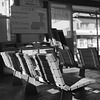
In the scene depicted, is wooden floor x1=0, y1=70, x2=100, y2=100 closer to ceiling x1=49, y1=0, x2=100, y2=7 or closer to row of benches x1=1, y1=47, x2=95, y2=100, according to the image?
row of benches x1=1, y1=47, x2=95, y2=100

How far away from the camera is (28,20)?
6633 mm

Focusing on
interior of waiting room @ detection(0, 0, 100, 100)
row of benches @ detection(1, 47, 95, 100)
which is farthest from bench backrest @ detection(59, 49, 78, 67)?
row of benches @ detection(1, 47, 95, 100)

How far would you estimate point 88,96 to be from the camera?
3301 millimetres

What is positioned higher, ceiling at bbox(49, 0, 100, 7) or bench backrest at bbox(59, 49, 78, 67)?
ceiling at bbox(49, 0, 100, 7)

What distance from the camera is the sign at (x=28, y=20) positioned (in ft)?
20.8

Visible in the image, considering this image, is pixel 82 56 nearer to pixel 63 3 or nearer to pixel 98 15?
pixel 63 3

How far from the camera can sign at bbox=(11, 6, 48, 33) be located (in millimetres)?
6344

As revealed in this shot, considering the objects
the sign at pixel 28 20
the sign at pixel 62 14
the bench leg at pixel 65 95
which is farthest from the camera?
the sign at pixel 62 14

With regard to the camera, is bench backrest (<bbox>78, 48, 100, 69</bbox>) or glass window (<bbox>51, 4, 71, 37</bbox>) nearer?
bench backrest (<bbox>78, 48, 100, 69</bbox>)

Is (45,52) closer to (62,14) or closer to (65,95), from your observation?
(62,14)

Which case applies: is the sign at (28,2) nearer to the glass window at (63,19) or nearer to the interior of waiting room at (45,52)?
the interior of waiting room at (45,52)

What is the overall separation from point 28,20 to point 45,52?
3.92ft

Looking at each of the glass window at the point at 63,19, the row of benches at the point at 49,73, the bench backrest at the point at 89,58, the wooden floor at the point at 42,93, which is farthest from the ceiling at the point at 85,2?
the row of benches at the point at 49,73

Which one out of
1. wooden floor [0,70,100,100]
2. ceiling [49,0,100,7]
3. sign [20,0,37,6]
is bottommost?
wooden floor [0,70,100,100]
